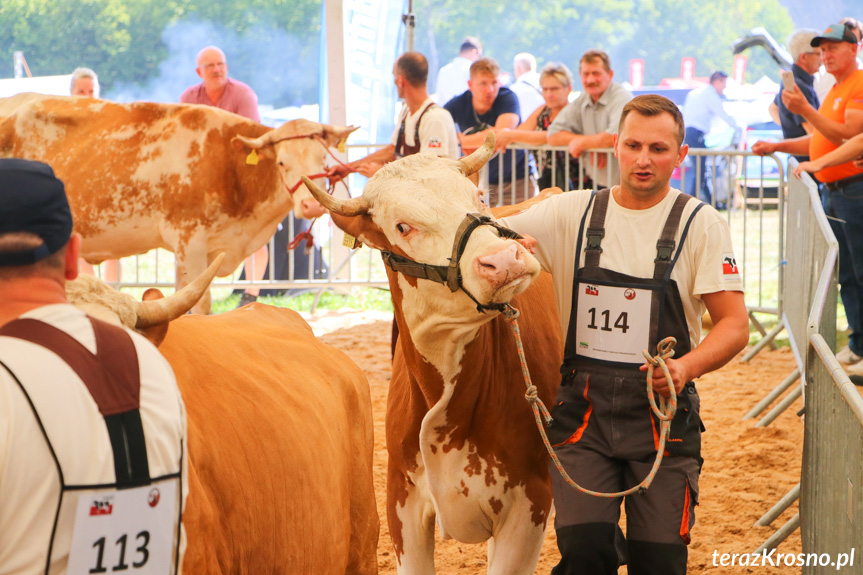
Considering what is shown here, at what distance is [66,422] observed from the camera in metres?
1.39

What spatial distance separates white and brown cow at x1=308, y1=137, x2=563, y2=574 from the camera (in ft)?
10.2

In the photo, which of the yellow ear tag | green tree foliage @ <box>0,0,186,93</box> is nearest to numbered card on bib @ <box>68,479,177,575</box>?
the yellow ear tag

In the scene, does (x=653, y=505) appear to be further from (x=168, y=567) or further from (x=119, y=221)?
(x=119, y=221)

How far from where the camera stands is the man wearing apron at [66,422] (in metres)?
1.37

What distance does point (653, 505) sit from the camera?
9.33ft

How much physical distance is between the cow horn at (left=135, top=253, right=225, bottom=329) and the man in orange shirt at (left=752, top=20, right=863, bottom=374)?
5404 mm

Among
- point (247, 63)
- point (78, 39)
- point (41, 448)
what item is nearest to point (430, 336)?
point (41, 448)

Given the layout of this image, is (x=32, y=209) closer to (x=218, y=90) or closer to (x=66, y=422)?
(x=66, y=422)

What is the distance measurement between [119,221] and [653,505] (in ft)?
18.3

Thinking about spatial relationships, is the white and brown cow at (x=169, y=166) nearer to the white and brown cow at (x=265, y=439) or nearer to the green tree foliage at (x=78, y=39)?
the white and brown cow at (x=265, y=439)

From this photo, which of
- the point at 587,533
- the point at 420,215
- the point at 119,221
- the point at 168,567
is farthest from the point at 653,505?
the point at 119,221

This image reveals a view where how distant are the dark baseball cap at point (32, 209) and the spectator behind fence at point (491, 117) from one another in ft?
21.3

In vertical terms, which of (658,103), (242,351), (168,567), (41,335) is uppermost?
(658,103)

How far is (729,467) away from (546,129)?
13.3 ft
